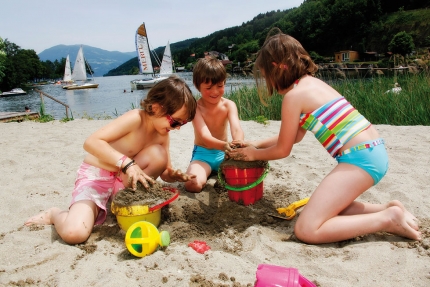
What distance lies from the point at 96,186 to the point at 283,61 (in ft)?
4.90

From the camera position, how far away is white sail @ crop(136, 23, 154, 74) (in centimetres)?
2969

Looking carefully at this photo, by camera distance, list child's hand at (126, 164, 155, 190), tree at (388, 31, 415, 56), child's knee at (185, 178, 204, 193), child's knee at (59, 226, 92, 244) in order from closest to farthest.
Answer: child's knee at (59, 226, 92, 244) → child's hand at (126, 164, 155, 190) → child's knee at (185, 178, 204, 193) → tree at (388, 31, 415, 56)

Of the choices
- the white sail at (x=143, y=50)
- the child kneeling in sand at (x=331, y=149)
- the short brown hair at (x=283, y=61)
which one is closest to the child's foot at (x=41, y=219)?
the child kneeling in sand at (x=331, y=149)

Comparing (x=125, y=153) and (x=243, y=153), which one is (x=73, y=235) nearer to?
(x=125, y=153)

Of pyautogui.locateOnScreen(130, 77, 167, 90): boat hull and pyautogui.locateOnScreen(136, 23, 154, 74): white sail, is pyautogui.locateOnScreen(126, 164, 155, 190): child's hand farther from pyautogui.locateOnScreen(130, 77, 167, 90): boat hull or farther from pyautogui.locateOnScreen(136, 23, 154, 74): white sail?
pyautogui.locateOnScreen(130, 77, 167, 90): boat hull

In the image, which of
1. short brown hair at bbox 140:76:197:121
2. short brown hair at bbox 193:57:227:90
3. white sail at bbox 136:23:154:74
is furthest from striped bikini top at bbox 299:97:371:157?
white sail at bbox 136:23:154:74

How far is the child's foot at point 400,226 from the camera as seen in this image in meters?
1.69

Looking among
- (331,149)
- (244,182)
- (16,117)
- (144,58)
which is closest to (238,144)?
(244,182)

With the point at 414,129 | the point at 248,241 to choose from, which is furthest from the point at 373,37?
the point at 248,241

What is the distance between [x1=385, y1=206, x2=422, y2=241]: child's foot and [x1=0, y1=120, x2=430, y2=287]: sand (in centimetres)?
4

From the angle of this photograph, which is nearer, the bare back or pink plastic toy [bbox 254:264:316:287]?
pink plastic toy [bbox 254:264:316:287]

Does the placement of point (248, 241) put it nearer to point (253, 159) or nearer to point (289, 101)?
point (253, 159)

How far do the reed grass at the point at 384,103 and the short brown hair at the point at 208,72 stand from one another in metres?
2.68

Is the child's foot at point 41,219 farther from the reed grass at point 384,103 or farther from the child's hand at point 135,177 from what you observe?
the reed grass at point 384,103
